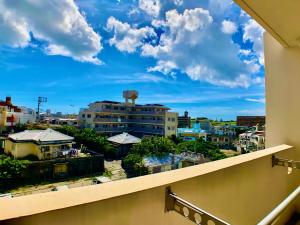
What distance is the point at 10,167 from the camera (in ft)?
20.8

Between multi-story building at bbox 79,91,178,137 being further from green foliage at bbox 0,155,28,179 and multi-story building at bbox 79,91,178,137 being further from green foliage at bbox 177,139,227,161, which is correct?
green foliage at bbox 0,155,28,179

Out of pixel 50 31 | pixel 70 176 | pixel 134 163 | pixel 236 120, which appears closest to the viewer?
pixel 70 176

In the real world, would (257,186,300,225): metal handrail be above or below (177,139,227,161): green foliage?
above

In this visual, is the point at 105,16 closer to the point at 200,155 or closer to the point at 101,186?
the point at 200,155

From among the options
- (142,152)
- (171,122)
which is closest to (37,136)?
(142,152)

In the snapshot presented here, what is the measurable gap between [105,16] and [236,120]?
18.1 metres

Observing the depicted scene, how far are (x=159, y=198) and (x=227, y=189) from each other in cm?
41

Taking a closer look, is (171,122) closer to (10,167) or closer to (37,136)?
(37,136)

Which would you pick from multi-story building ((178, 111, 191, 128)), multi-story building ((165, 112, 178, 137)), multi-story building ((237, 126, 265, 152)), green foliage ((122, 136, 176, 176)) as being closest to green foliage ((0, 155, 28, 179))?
green foliage ((122, 136, 176, 176))

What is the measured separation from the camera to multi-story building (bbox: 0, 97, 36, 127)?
25.8ft

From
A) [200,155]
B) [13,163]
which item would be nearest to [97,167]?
[13,163]

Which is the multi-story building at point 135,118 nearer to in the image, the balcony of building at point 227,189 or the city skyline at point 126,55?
the city skyline at point 126,55

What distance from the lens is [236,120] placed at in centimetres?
1082

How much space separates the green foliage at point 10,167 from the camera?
634cm
